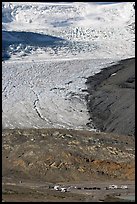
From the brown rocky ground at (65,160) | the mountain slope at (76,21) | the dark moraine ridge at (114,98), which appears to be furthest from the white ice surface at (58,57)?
the brown rocky ground at (65,160)

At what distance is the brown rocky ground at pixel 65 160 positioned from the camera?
16.0 metres

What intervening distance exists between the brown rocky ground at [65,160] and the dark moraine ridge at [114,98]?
439 cm

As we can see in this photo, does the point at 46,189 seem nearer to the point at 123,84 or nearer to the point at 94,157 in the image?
the point at 94,157

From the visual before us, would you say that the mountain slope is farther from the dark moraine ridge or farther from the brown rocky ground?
the brown rocky ground

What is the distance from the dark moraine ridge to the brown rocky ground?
439 cm

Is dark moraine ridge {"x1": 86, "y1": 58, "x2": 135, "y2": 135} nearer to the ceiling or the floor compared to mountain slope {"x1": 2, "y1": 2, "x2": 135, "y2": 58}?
nearer to the floor

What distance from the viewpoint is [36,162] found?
16484 millimetres

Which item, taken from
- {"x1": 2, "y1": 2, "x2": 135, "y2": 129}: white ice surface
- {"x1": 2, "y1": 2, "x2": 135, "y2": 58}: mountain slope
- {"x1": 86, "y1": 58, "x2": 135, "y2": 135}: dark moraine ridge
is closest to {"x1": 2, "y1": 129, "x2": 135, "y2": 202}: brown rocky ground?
{"x1": 86, "y1": 58, "x2": 135, "y2": 135}: dark moraine ridge

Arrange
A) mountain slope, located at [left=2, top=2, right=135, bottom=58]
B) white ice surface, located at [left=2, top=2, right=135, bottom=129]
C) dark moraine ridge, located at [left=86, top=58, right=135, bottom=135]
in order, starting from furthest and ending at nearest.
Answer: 1. mountain slope, located at [left=2, top=2, right=135, bottom=58]
2. white ice surface, located at [left=2, top=2, right=135, bottom=129]
3. dark moraine ridge, located at [left=86, top=58, right=135, bottom=135]

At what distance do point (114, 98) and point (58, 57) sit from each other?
13.5 m

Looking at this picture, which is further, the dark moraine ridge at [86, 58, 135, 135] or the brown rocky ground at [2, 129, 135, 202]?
the dark moraine ridge at [86, 58, 135, 135]

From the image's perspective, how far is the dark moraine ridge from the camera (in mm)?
23719

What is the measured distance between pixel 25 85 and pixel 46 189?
17959 millimetres

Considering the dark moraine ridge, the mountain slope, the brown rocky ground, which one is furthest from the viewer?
the mountain slope
